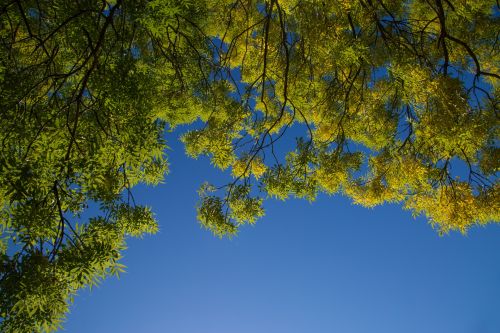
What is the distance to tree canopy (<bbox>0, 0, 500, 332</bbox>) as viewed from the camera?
2484 mm

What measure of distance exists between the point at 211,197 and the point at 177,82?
1.62 m

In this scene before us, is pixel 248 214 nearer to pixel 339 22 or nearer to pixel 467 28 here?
pixel 339 22

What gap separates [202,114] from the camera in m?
5.54

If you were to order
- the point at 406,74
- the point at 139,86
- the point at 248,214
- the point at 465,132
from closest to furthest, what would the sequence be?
the point at 139,86, the point at 465,132, the point at 406,74, the point at 248,214

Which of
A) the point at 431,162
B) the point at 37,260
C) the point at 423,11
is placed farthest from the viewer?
the point at 423,11

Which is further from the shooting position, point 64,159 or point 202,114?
point 202,114

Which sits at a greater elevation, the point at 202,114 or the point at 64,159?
the point at 202,114

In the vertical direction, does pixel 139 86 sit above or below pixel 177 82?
below

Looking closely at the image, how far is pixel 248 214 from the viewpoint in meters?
4.43

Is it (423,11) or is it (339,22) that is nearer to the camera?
(339,22)

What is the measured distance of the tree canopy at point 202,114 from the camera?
97.8 inches

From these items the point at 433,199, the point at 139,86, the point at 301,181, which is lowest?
the point at 139,86

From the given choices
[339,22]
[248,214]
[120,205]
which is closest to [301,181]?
[248,214]

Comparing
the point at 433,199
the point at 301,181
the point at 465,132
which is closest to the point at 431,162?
the point at 433,199
